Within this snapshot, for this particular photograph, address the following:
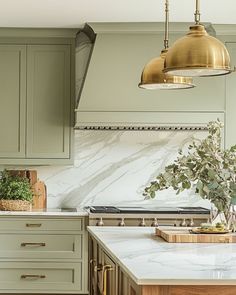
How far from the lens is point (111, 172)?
625cm

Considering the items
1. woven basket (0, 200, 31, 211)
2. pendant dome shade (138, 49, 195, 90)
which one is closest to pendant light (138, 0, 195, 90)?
pendant dome shade (138, 49, 195, 90)

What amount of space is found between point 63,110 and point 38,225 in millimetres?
1014

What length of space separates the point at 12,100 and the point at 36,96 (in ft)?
0.67

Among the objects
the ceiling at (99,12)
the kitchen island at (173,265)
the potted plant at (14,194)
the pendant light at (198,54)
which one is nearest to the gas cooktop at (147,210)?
the potted plant at (14,194)

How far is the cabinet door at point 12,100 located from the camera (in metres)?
5.99

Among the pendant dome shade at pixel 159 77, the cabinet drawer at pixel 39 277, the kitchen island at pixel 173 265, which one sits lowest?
the cabinet drawer at pixel 39 277

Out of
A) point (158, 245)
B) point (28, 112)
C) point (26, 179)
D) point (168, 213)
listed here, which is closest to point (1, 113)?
point (28, 112)

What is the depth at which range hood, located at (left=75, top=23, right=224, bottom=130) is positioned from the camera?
5.82 meters

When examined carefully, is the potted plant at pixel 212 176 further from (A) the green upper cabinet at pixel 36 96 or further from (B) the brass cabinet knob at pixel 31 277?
(A) the green upper cabinet at pixel 36 96

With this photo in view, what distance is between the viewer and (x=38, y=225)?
5.69 m

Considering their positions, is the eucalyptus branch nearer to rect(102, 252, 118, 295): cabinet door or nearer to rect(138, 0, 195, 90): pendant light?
rect(138, 0, 195, 90): pendant light

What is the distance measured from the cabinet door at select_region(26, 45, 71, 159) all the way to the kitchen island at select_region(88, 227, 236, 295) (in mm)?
A: 2459

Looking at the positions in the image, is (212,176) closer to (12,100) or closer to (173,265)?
(173,265)


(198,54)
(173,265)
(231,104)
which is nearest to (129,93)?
(231,104)
